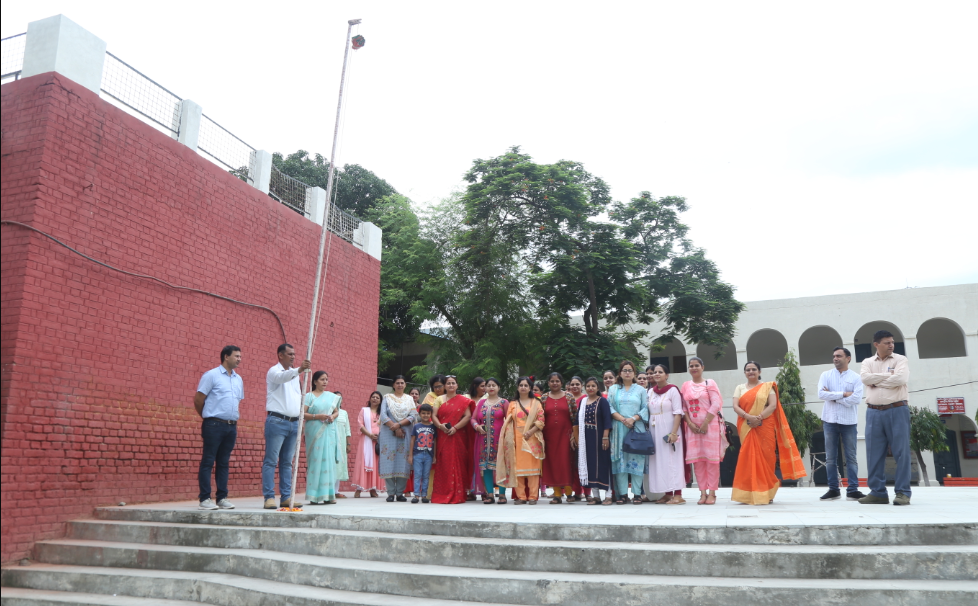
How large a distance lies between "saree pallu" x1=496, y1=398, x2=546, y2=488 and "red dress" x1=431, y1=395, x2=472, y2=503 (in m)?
0.46

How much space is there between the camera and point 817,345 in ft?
81.8

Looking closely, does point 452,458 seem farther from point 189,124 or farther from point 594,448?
point 189,124

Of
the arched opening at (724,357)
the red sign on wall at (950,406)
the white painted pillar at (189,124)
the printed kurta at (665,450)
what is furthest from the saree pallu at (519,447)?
the arched opening at (724,357)

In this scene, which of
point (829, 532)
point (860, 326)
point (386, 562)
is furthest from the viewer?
point (860, 326)

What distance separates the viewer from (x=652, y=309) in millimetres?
19766

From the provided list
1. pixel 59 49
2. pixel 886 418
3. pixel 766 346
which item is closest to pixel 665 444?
pixel 886 418

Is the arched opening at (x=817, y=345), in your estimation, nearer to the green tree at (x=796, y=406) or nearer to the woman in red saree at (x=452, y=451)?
the green tree at (x=796, y=406)

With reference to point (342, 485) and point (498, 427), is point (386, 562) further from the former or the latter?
point (342, 485)

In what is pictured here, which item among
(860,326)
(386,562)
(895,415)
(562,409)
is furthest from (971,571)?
(860,326)

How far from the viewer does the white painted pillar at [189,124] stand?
8.29m

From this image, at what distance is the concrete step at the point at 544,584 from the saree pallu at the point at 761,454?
8.80 feet

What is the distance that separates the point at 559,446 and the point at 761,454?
86.6 inches

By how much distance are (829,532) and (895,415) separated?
8.34ft

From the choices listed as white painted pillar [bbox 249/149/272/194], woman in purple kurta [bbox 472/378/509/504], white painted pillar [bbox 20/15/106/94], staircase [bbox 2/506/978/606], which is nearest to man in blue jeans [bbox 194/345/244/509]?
staircase [bbox 2/506/978/606]
